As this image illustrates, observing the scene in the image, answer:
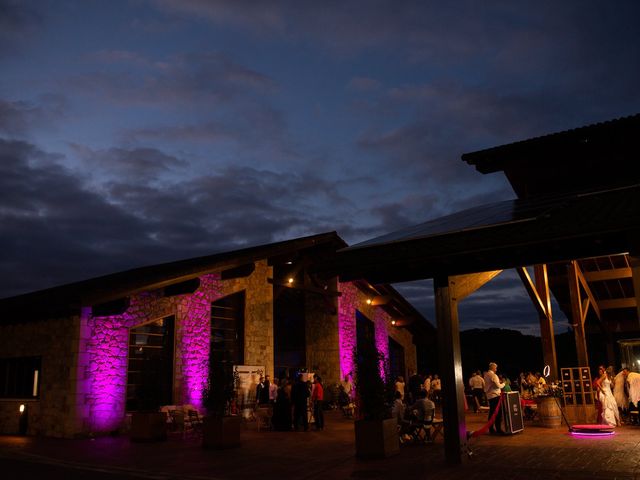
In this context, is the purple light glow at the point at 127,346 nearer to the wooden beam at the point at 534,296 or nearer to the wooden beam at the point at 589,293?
the wooden beam at the point at 534,296

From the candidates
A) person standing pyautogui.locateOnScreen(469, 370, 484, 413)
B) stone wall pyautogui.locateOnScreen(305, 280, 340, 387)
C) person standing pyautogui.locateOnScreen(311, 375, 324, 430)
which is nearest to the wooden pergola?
person standing pyautogui.locateOnScreen(311, 375, 324, 430)

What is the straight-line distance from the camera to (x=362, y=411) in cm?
894

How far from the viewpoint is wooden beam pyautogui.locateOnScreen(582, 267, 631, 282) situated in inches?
643

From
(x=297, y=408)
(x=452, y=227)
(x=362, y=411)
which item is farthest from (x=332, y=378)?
(x=452, y=227)

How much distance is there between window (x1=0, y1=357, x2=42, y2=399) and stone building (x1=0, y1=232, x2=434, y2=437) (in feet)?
0.09

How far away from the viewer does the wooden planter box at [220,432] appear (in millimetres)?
10406

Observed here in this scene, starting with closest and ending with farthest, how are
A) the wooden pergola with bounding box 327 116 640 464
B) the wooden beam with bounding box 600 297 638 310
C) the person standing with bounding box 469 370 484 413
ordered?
the wooden pergola with bounding box 327 116 640 464
the person standing with bounding box 469 370 484 413
the wooden beam with bounding box 600 297 638 310

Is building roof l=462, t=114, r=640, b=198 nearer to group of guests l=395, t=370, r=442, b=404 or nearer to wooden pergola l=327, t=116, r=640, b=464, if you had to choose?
wooden pergola l=327, t=116, r=640, b=464

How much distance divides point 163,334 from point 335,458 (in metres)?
7.73

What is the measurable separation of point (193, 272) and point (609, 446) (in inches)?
388

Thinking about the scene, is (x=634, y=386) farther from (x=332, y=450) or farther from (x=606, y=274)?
(x=332, y=450)

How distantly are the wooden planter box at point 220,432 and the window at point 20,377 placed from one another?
5.58 meters

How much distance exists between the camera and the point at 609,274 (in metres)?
16.8

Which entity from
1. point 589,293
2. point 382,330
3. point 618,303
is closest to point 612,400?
point 589,293
